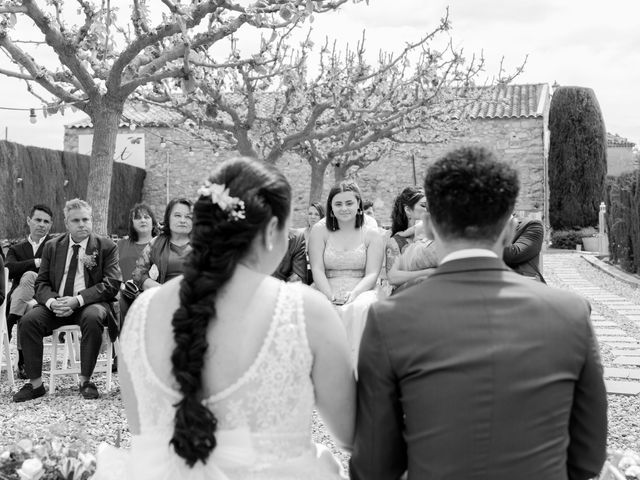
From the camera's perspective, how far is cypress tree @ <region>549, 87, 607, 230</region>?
2492 centimetres

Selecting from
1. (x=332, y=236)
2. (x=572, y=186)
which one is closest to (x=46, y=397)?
(x=332, y=236)

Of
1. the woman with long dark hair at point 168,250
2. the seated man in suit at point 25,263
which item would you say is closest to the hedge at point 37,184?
the seated man in suit at point 25,263

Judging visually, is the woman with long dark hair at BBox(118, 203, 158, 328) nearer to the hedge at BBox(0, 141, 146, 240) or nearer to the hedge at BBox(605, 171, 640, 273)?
the hedge at BBox(0, 141, 146, 240)

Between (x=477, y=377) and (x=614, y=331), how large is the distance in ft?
23.8

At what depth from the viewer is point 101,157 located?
725 centimetres

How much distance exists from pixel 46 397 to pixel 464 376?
4.71 metres

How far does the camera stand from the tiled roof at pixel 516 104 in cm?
2370

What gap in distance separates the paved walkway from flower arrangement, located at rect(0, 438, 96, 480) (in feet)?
13.8

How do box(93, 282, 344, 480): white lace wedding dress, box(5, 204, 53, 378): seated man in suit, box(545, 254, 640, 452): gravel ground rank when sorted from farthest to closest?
box(5, 204, 53, 378): seated man in suit < box(545, 254, 640, 452): gravel ground < box(93, 282, 344, 480): white lace wedding dress

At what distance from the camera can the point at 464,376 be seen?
1.62m

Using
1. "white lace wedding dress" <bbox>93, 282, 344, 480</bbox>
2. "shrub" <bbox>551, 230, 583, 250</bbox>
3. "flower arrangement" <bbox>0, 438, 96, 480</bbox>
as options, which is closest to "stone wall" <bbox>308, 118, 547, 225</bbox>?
"shrub" <bbox>551, 230, 583, 250</bbox>

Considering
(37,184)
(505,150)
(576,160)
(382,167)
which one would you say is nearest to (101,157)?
(37,184)

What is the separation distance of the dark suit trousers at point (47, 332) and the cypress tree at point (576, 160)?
21.9 metres

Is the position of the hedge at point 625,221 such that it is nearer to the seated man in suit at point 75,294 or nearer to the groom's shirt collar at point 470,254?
the seated man in suit at point 75,294
